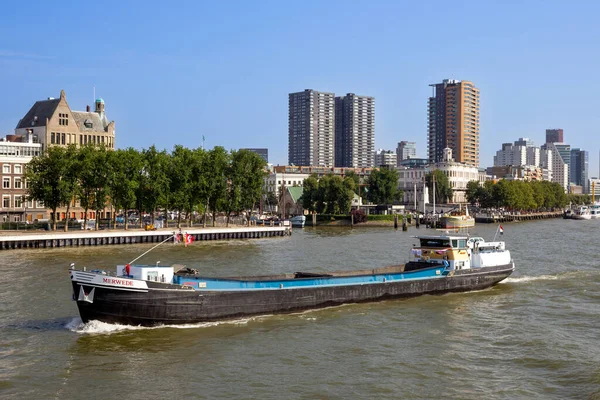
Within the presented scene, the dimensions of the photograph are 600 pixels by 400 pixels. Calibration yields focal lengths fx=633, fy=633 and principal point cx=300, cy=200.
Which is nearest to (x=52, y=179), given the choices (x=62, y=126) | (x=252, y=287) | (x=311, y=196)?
(x=62, y=126)

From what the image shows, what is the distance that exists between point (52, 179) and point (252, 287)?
60.5 m

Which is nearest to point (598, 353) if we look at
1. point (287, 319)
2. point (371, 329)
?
point (371, 329)

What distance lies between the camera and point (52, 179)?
87000mm

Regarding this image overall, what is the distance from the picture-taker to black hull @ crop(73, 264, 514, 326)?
3206 cm

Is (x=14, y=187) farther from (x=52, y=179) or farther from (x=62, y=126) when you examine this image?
(x=52, y=179)

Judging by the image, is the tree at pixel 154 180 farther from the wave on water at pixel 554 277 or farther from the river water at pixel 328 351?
the wave on water at pixel 554 277

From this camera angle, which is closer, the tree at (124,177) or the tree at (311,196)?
the tree at (124,177)

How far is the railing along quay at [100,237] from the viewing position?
77.4 m

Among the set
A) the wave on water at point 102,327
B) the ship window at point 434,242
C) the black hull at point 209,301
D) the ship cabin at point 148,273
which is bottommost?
the wave on water at point 102,327

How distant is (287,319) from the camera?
36094 millimetres

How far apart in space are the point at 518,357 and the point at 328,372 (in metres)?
9.24

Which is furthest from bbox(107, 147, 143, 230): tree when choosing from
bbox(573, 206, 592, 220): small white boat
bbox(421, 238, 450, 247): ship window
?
bbox(573, 206, 592, 220): small white boat

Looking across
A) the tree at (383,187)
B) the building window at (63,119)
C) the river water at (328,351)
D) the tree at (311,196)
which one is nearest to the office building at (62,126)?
the building window at (63,119)

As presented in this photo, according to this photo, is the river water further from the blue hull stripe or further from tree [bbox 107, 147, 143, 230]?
tree [bbox 107, 147, 143, 230]
